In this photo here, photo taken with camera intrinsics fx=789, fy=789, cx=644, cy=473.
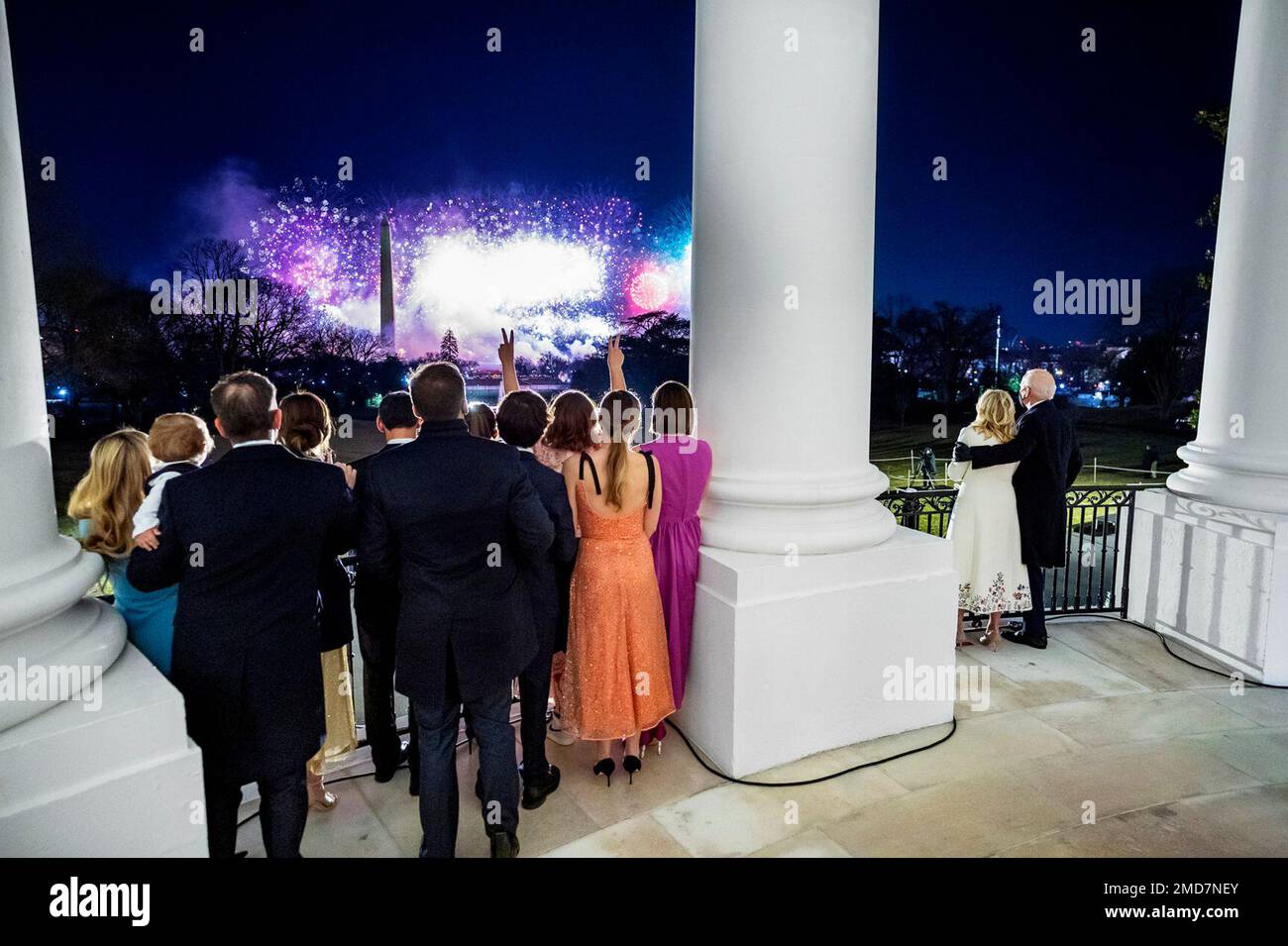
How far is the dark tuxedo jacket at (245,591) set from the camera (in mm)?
3293

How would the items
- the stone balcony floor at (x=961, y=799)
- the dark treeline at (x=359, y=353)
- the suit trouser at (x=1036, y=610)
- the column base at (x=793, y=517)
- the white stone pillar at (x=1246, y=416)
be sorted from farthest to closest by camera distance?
the dark treeline at (x=359, y=353)
the suit trouser at (x=1036, y=610)
the white stone pillar at (x=1246, y=416)
the column base at (x=793, y=517)
the stone balcony floor at (x=961, y=799)

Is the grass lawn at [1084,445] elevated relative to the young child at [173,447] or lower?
lower

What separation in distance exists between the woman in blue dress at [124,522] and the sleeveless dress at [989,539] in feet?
21.0

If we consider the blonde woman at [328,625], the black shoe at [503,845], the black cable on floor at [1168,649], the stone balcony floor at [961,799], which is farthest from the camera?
the black cable on floor at [1168,649]

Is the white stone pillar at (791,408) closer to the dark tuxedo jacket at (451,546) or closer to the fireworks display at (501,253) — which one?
the dark tuxedo jacket at (451,546)

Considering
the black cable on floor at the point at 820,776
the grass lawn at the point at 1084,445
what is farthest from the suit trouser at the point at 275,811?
A: the grass lawn at the point at 1084,445

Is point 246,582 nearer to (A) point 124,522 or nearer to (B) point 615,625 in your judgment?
(A) point 124,522

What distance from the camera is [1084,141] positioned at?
4722 centimetres

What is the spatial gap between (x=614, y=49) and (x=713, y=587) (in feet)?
179

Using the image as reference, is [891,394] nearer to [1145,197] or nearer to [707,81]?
[1145,197]

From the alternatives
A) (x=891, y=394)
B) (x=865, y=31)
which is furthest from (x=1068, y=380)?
(x=865, y=31)

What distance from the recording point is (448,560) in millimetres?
3889

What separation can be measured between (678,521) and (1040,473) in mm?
4120

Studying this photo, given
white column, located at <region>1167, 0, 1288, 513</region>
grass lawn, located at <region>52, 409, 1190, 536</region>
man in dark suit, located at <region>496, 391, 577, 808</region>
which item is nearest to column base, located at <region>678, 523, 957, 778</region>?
man in dark suit, located at <region>496, 391, 577, 808</region>
